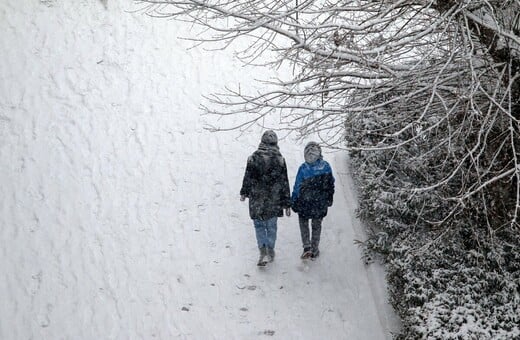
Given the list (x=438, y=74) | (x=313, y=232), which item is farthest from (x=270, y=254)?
(x=438, y=74)

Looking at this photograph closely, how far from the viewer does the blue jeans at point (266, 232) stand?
6.69 meters

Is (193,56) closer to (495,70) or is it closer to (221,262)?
(221,262)

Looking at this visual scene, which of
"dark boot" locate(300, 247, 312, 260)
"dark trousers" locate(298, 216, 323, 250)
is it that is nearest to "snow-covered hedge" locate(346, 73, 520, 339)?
"dark trousers" locate(298, 216, 323, 250)

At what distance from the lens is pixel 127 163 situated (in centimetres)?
874

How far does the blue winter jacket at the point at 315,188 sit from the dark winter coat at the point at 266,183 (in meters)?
0.24

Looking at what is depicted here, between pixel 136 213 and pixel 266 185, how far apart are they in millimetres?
2385

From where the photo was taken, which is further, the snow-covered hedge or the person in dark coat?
the person in dark coat

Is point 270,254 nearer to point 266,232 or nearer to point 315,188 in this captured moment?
point 266,232

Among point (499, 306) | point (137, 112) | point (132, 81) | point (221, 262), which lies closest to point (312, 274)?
point (221, 262)

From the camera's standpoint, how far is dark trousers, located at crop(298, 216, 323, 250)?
6.71 m

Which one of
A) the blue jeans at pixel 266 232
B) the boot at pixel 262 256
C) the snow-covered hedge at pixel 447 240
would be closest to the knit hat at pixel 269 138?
the blue jeans at pixel 266 232

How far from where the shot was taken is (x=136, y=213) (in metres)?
7.77

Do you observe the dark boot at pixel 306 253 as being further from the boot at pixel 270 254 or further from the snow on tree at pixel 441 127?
the snow on tree at pixel 441 127

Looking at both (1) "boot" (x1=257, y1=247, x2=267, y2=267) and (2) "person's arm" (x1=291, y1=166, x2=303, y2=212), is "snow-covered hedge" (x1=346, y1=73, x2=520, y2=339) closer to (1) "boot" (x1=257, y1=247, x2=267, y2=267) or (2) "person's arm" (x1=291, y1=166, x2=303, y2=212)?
(2) "person's arm" (x1=291, y1=166, x2=303, y2=212)
